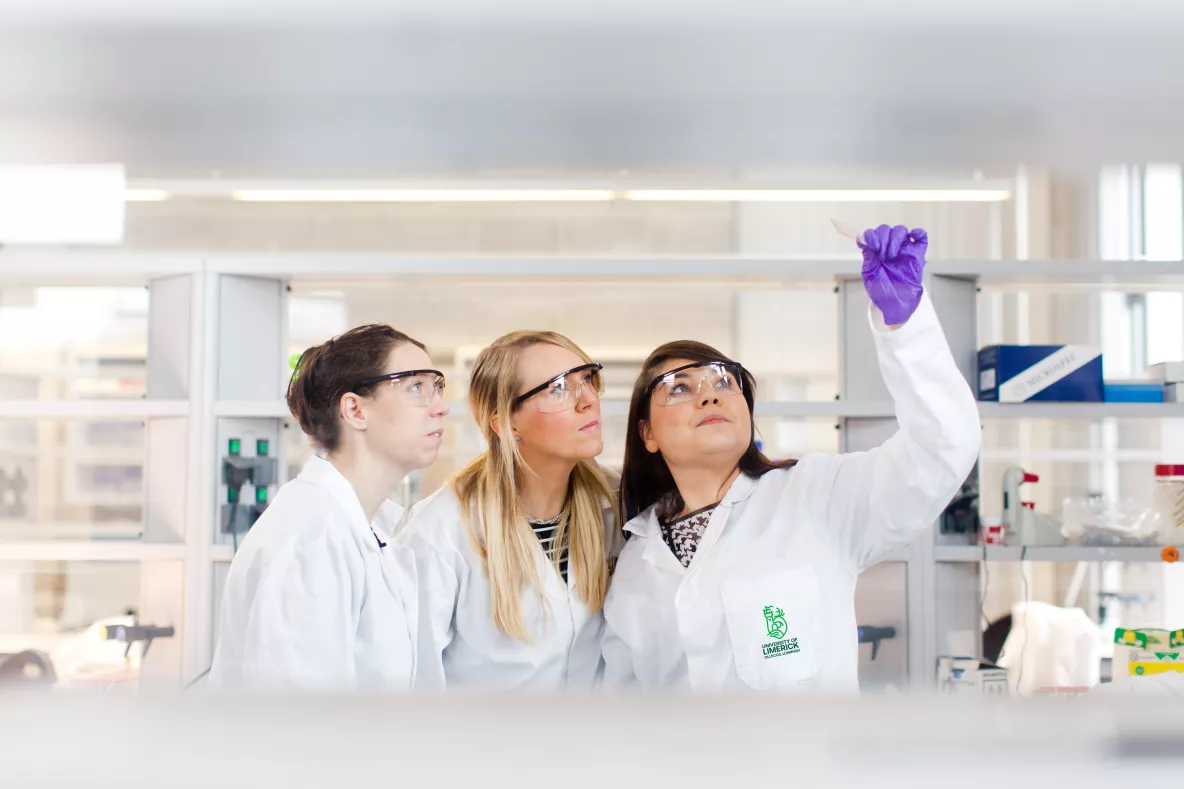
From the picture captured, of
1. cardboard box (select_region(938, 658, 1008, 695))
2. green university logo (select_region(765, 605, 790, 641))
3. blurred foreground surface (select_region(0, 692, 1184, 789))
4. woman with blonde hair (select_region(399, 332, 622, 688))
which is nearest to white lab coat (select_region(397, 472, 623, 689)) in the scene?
woman with blonde hair (select_region(399, 332, 622, 688))

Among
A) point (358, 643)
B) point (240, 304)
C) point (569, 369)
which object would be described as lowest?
point (358, 643)

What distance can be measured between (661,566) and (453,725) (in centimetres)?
151

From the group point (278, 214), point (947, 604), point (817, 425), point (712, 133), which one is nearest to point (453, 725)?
point (712, 133)

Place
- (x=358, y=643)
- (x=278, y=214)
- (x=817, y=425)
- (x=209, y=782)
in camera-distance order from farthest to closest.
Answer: (x=278, y=214)
(x=817, y=425)
(x=358, y=643)
(x=209, y=782)

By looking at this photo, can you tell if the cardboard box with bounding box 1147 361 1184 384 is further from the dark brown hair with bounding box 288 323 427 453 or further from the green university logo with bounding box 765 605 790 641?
the dark brown hair with bounding box 288 323 427 453

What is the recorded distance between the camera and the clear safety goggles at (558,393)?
1.83m

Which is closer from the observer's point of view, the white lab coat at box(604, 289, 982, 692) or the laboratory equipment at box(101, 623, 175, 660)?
the white lab coat at box(604, 289, 982, 692)

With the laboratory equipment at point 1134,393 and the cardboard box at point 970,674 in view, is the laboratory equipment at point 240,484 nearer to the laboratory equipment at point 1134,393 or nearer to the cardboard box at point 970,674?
the cardboard box at point 970,674

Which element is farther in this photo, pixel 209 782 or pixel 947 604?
pixel 947 604

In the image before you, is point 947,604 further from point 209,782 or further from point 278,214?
point 278,214

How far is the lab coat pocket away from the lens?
5.41ft

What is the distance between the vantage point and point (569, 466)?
192 centimetres

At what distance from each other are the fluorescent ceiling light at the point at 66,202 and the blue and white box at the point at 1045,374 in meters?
2.42

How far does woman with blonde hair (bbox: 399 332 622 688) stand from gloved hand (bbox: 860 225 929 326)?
619 mm
